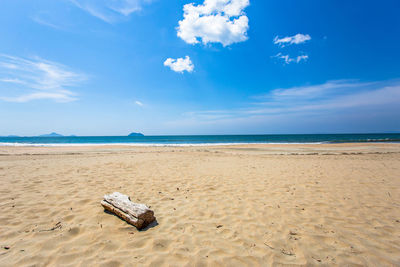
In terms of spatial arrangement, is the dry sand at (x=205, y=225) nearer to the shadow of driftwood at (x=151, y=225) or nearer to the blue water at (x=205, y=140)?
the shadow of driftwood at (x=151, y=225)

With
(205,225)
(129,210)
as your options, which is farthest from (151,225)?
(205,225)

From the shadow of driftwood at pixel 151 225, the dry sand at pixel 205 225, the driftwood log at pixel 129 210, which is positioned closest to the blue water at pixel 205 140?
the dry sand at pixel 205 225

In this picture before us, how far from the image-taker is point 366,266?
2740mm

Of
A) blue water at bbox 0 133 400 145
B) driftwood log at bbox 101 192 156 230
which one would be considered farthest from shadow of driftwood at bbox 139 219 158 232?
blue water at bbox 0 133 400 145

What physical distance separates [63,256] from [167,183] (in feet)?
13.2

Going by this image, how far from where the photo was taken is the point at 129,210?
12.4 feet

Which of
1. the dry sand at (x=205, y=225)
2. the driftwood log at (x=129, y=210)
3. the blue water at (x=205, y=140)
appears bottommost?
the dry sand at (x=205, y=225)

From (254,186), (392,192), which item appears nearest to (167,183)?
(254,186)

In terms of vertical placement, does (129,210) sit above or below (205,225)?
above

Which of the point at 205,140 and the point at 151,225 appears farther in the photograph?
the point at 205,140

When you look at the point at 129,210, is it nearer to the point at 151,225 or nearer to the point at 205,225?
the point at 151,225

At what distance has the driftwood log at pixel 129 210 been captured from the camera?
3602 millimetres

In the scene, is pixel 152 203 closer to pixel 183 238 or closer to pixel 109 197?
pixel 109 197

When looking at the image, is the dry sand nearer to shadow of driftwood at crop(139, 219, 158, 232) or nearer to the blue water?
shadow of driftwood at crop(139, 219, 158, 232)
